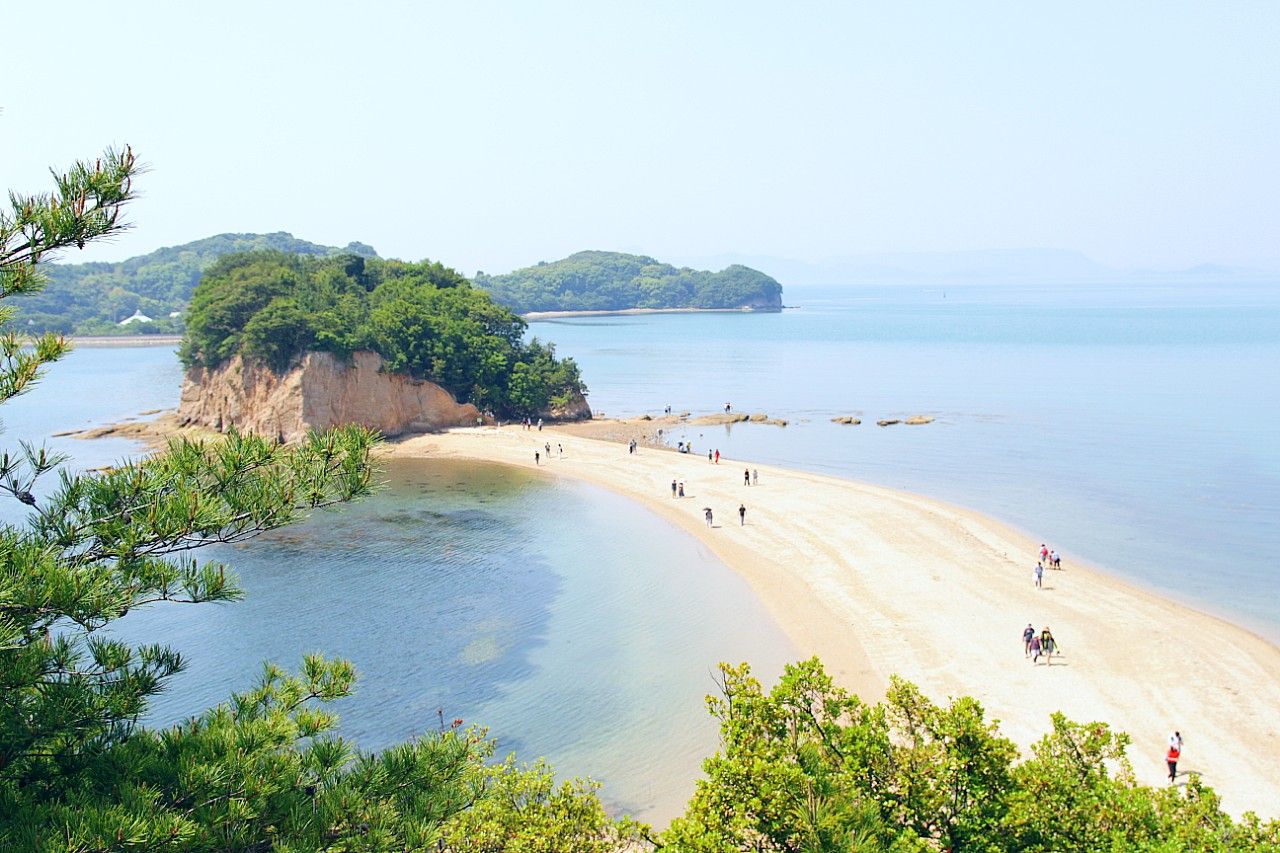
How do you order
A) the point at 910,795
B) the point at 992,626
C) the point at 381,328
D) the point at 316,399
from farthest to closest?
the point at 381,328
the point at 316,399
the point at 992,626
the point at 910,795

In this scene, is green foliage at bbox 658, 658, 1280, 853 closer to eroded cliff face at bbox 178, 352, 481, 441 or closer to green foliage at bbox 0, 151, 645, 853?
green foliage at bbox 0, 151, 645, 853

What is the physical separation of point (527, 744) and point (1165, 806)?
13229 mm

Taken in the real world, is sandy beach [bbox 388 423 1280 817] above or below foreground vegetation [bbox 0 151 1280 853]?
below

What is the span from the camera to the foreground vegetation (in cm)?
839

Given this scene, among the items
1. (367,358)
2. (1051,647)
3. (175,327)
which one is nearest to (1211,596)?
(1051,647)

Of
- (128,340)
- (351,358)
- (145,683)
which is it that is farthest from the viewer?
(128,340)

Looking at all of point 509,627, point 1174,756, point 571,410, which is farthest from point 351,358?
point 1174,756

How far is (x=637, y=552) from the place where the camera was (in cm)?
3631

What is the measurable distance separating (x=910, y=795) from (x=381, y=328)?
51890mm

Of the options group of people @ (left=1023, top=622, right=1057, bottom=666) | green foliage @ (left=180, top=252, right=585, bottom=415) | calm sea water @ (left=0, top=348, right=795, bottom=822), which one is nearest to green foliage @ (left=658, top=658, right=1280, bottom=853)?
calm sea water @ (left=0, top=348, right=795, bottom=822)

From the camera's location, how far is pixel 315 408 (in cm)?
5578

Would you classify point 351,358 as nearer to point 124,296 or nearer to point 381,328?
point 381,328

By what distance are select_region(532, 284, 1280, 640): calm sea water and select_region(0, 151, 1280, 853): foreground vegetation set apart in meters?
20.1

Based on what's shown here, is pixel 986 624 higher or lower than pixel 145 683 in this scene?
lower
